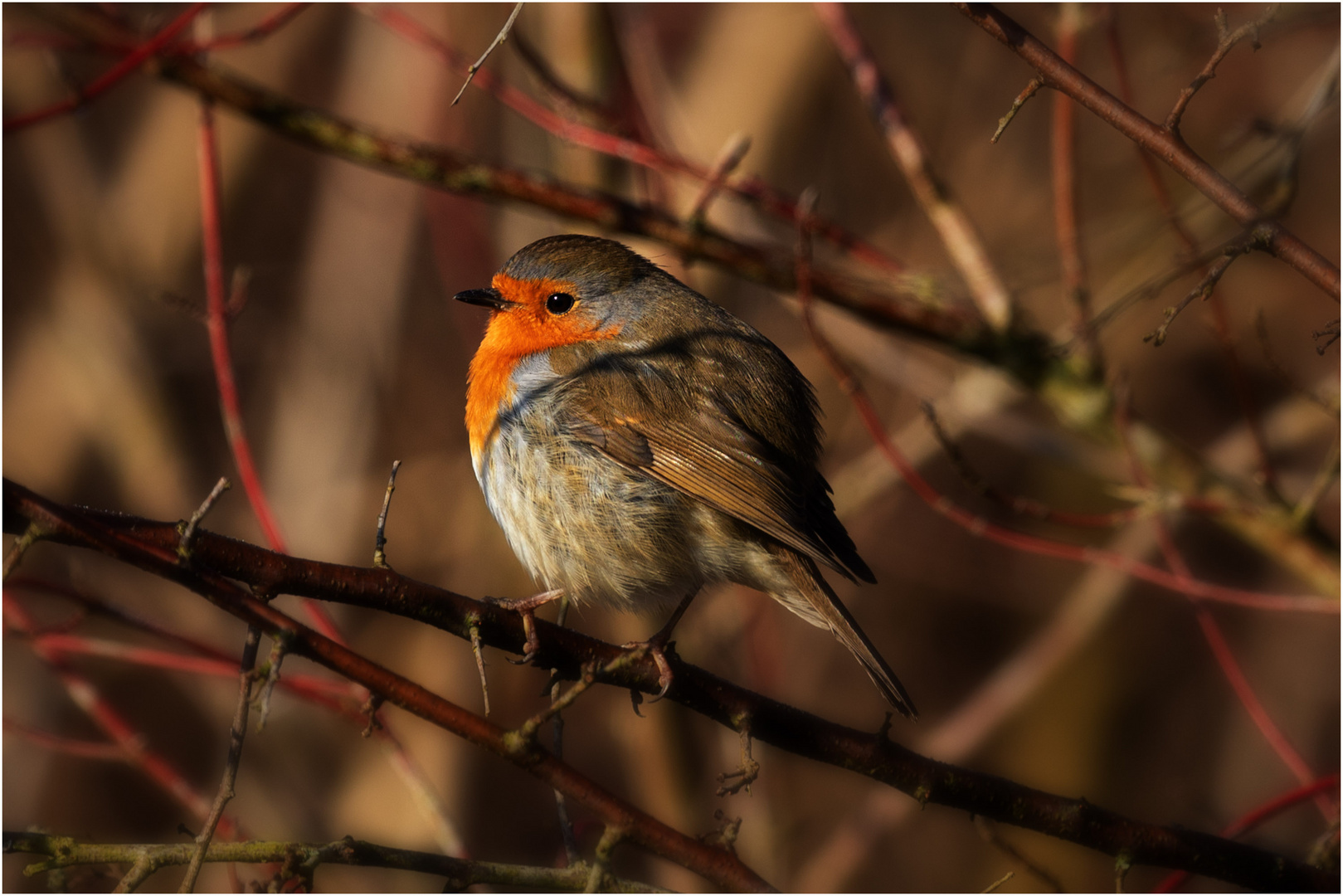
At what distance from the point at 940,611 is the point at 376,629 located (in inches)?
125

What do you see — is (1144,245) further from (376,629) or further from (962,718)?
(376,629)

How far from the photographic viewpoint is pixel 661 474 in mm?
2859

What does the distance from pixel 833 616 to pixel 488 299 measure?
130cm

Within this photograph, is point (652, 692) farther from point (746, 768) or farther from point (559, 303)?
point (559, 303)

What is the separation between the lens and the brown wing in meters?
2.77

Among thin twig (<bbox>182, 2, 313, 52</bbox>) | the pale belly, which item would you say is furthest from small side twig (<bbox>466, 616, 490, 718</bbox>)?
thin twig (<bbox>182, 2, 313, 52</bbox>)

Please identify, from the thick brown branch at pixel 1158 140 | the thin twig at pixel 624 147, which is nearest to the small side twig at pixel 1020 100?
the thick brown branch at pixel 1158 140

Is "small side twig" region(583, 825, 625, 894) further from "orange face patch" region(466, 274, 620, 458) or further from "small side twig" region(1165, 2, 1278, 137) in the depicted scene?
"orange face patch" region(466, 274, 620, 458)

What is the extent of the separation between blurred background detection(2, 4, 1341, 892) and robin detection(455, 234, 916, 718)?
0.89 m

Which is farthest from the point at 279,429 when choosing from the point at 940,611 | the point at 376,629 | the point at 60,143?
the point at 940,611

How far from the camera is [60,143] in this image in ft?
16.9

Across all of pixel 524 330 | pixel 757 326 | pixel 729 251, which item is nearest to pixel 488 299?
pixel 524 330

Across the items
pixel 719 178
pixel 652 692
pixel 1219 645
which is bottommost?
pixel 652 692

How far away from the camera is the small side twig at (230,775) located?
1.51 meters
